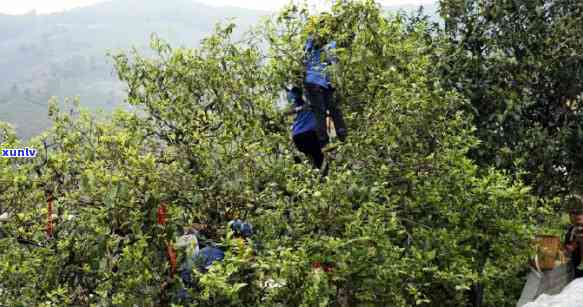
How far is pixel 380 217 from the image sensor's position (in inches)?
194

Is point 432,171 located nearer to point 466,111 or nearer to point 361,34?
point 361,34

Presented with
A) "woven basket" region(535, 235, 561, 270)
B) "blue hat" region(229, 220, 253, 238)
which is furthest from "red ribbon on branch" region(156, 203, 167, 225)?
"woven basket" region(535, 235, 561, 270)

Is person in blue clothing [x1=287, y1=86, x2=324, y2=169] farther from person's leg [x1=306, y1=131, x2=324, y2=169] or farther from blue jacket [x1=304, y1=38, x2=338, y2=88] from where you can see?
blue jacket [x1=304, y1=38, x2=338, y2=88]

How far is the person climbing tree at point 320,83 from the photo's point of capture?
6.04 metres

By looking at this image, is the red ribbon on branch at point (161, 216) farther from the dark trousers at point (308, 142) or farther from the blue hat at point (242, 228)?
the dark trousers at point (308, 142)

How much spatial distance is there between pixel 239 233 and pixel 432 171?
1816 mm

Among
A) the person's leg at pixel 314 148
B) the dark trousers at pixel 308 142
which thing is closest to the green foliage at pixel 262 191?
the dark trousers at pixel 308 142

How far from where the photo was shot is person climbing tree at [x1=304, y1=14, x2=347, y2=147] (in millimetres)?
6035

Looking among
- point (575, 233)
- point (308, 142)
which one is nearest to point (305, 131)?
point (308, 142)

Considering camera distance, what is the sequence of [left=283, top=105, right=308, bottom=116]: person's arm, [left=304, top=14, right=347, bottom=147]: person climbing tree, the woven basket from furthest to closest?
the woven basket < [left=283, top=105, right=308, bottom=116]: person's arm < [left=304, top=14, right=347, bottom=147]: person climbing tree

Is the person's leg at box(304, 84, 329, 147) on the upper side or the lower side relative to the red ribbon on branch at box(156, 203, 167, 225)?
upper

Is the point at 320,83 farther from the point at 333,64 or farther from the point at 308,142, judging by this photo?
the point at 308,142

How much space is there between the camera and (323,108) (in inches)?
242

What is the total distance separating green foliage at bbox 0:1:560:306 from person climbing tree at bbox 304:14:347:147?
13 cm
